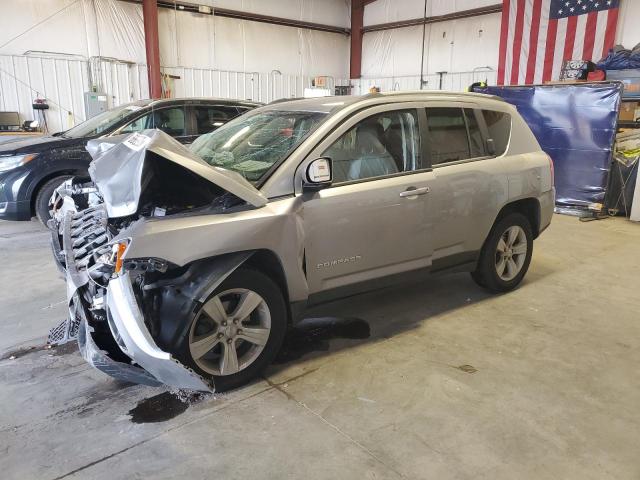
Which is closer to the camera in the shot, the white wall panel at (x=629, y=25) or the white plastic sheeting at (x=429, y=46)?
the white wall panel at (x=629, y=25)

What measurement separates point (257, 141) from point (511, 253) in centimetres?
253

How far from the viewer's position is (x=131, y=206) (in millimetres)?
2500

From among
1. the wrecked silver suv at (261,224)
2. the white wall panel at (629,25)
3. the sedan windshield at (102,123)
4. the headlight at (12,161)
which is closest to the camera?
the wrecked silver suv at (261,224)

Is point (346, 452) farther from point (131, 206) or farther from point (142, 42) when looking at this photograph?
point (142, 42)

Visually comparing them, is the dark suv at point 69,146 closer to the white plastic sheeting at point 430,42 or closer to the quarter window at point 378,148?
the quarter window at point 378,148

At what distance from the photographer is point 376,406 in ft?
9.02

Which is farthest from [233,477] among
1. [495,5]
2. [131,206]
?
[495,5]

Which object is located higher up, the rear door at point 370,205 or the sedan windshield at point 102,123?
the sedan windshield at point 102,123

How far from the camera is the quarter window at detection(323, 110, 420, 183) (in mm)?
3258

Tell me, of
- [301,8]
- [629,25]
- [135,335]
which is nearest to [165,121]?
[135,335]

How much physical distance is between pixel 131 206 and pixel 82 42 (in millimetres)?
11348

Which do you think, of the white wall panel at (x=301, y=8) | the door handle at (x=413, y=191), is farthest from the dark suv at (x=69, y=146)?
the white wall panel at (x=301, y=8)

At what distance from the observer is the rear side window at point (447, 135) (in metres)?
3.75

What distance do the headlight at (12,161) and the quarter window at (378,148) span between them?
4605mm
